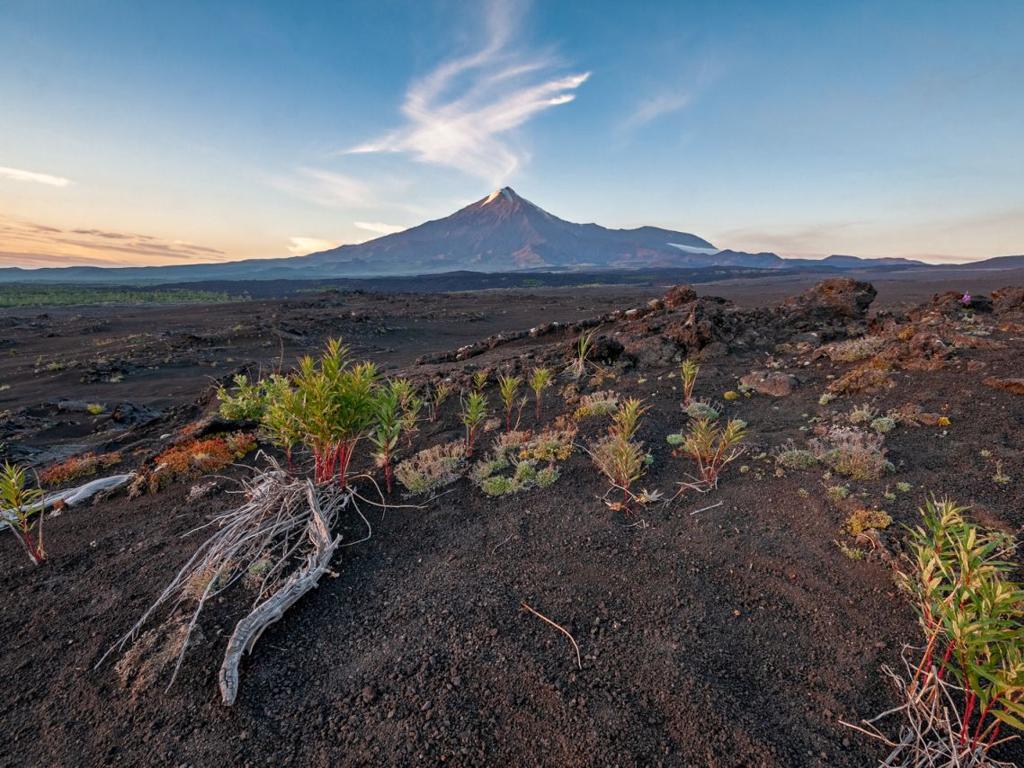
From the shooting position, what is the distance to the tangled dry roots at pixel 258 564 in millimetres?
3037

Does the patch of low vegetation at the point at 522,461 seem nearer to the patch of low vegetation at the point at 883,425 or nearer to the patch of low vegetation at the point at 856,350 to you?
the patch of low vegetation at the point at 883,425

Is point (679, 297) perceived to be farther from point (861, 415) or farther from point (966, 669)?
point (966, 669)

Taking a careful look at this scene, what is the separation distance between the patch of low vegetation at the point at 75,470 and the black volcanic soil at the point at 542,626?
2.03 m

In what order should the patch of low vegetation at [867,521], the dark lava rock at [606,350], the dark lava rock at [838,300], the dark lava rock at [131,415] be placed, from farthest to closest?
the dark lava rock at [838,300], the dark lava rock at [131,415], the dark lava rock at [606,350], the patch of low vegetation at [867,521]

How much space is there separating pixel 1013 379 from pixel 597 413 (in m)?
5.07

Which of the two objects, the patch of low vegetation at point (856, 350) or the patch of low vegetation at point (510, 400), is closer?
the patch of low vegetation at point (510, 400)

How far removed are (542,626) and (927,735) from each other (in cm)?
201

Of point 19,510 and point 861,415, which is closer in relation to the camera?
point 19,510

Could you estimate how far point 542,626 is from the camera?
3.11 meters

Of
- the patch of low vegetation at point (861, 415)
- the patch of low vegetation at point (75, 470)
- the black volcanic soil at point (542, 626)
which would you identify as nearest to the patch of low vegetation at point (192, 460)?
the black volcanic soil at point (542, 626)

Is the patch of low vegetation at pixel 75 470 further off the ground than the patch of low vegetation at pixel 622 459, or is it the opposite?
the patch of low vegetation at pixel 622 459

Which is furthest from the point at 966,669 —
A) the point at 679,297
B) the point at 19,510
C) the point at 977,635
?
the point at 679,297

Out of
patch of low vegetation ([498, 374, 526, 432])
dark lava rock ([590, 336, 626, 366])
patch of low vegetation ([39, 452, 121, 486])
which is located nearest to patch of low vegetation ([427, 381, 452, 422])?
patch of low vegetation ([498, 374, 526, 432])

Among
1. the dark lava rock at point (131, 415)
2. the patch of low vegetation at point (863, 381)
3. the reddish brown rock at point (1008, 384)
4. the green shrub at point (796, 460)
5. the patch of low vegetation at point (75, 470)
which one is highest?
the reddish brown rock at point (1008, 384)
